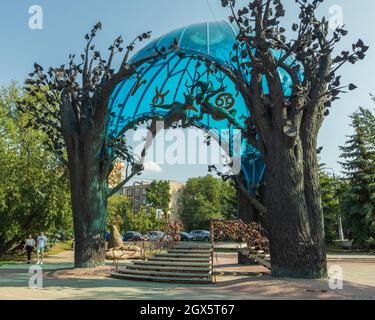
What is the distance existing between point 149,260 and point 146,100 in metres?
10.5

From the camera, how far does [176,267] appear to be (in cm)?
1379

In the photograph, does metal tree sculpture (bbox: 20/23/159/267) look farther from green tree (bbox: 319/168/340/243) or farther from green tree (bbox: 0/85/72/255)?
green tree (bbox: 319/168/340/243)

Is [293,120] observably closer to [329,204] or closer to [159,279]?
[159,279]

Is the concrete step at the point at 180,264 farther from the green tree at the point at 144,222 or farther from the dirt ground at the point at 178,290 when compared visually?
the green tree at the point at 144,222

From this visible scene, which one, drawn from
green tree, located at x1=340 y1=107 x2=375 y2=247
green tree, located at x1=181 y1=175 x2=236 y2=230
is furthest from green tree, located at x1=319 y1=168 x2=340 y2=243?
green tree, located at x1=181 y1=175 x2=236 y2=230

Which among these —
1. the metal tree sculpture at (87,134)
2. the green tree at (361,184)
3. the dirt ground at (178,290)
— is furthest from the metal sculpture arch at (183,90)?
the green tree at (361,184)

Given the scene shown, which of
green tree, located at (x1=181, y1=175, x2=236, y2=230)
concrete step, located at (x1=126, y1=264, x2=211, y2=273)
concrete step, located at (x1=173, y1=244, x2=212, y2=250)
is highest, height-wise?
green tree, located at (x1=181, y1=175, x2=236, y2=230)

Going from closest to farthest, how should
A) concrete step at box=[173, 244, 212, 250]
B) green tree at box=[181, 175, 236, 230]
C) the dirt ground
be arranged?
the dirt ground < concrete step at box=[173, 244, 212, 250] < green tree at box=[181, 175, 236, 230]

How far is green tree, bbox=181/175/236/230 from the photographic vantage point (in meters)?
70.9

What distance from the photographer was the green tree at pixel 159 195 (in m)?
70.8

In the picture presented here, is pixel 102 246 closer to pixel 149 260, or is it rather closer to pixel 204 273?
pixel 149 260

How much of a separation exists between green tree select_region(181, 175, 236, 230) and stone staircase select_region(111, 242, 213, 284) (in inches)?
1980

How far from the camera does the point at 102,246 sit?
16234 millimetres

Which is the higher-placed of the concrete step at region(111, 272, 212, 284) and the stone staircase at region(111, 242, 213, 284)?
the stone staircase at region(111, 242, 213, 284)
